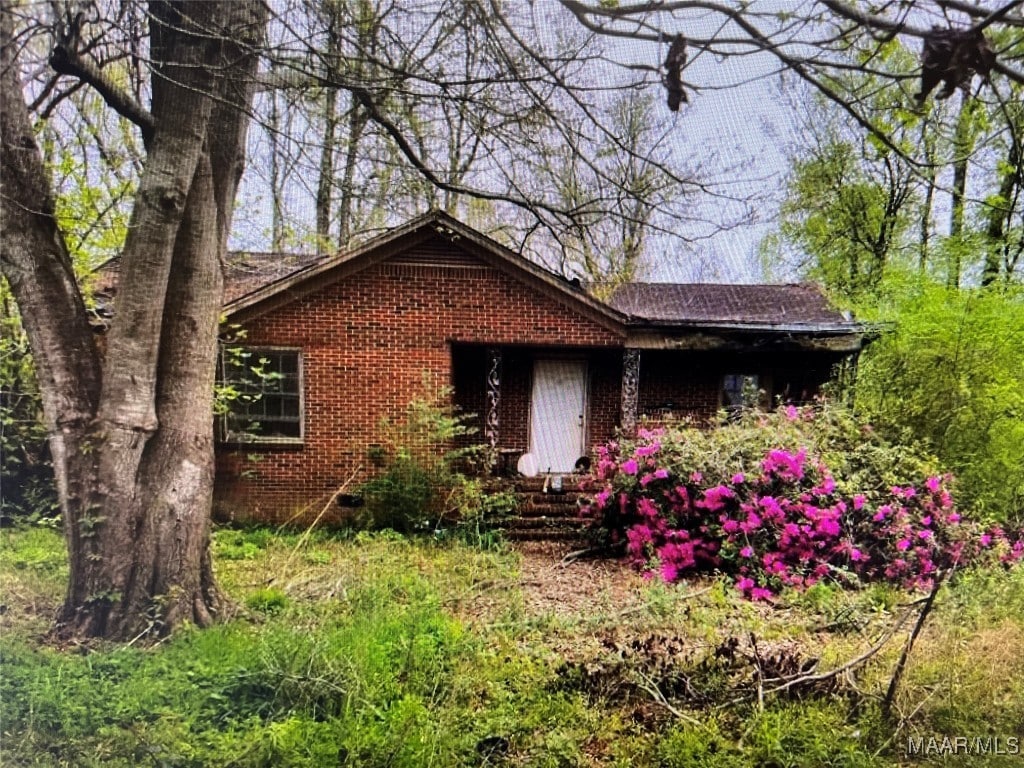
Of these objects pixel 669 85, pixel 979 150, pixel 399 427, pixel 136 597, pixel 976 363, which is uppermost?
pixel 669 85

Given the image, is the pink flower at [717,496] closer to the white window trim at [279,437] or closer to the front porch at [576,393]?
the front porch at [576,393]

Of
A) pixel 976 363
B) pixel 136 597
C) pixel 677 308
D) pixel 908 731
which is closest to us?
pixel 908 731

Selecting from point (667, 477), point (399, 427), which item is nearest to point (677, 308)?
point (667, 477)

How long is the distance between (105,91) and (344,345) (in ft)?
13.0

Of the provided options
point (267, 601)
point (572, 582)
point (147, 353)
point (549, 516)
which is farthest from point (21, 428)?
point (549, 516)

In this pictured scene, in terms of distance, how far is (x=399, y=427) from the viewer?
5684 millimetres

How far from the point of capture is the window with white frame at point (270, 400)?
5434 mm

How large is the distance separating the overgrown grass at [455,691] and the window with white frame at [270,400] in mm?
3063

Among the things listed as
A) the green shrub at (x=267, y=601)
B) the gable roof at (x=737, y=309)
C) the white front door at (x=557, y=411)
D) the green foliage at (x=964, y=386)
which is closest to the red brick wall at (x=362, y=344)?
the white front door at (x=557, y=411)

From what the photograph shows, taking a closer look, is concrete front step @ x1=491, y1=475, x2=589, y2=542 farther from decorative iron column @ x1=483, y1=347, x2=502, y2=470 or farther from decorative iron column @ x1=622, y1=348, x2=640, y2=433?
decorative iron column @ x1=622, y1=348, x2=640, y2=433

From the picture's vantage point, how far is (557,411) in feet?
21.0

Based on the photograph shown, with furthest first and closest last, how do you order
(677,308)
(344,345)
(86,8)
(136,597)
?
1. (677,308)
2. (344,345)
3. (136,597)
4. (86,8)

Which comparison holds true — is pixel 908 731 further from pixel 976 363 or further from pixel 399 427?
pixel 399 427

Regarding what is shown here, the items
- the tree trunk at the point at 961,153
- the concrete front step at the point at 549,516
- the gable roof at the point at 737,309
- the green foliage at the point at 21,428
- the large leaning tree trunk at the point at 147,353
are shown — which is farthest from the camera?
the gable roof at the point at 737,309
